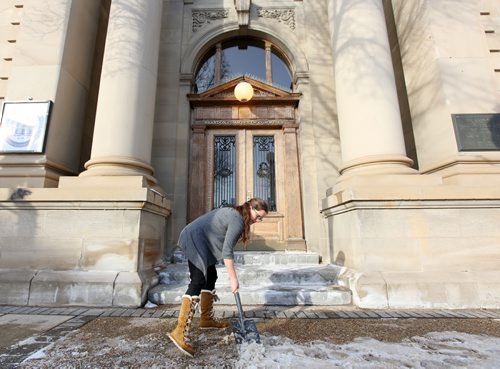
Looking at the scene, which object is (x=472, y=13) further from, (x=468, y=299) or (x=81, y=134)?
(x=81, y=134)

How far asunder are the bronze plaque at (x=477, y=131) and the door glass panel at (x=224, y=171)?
454 centimetres

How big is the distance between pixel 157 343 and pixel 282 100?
6.06 meters

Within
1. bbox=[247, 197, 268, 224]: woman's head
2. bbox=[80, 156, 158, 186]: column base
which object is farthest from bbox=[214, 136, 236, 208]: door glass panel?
bbox=[247, 197, 268, 224]: woman's head

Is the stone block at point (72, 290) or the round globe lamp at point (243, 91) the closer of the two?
the stone block at point (72, 290)

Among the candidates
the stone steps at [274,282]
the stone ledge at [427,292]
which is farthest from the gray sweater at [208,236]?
the stone ledge at [427,292]

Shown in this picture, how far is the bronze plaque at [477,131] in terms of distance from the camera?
16.4ft

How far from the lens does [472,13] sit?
5.75 metres

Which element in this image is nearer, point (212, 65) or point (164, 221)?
point (164, 221)

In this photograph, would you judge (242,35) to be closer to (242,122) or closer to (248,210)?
(242,122)

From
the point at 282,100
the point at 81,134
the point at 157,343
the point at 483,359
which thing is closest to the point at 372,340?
the point at 483,359

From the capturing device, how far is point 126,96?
528 cm

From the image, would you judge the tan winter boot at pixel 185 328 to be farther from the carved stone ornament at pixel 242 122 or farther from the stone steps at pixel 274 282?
the carved stone ornament at pixel 242 122

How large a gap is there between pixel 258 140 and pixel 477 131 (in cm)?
438

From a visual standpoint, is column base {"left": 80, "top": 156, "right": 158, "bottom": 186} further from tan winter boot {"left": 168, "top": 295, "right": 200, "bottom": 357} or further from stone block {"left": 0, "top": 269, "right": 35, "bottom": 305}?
tan winter boot {"left": 168, "top": 295, "right": 200, "bottom": 357}
